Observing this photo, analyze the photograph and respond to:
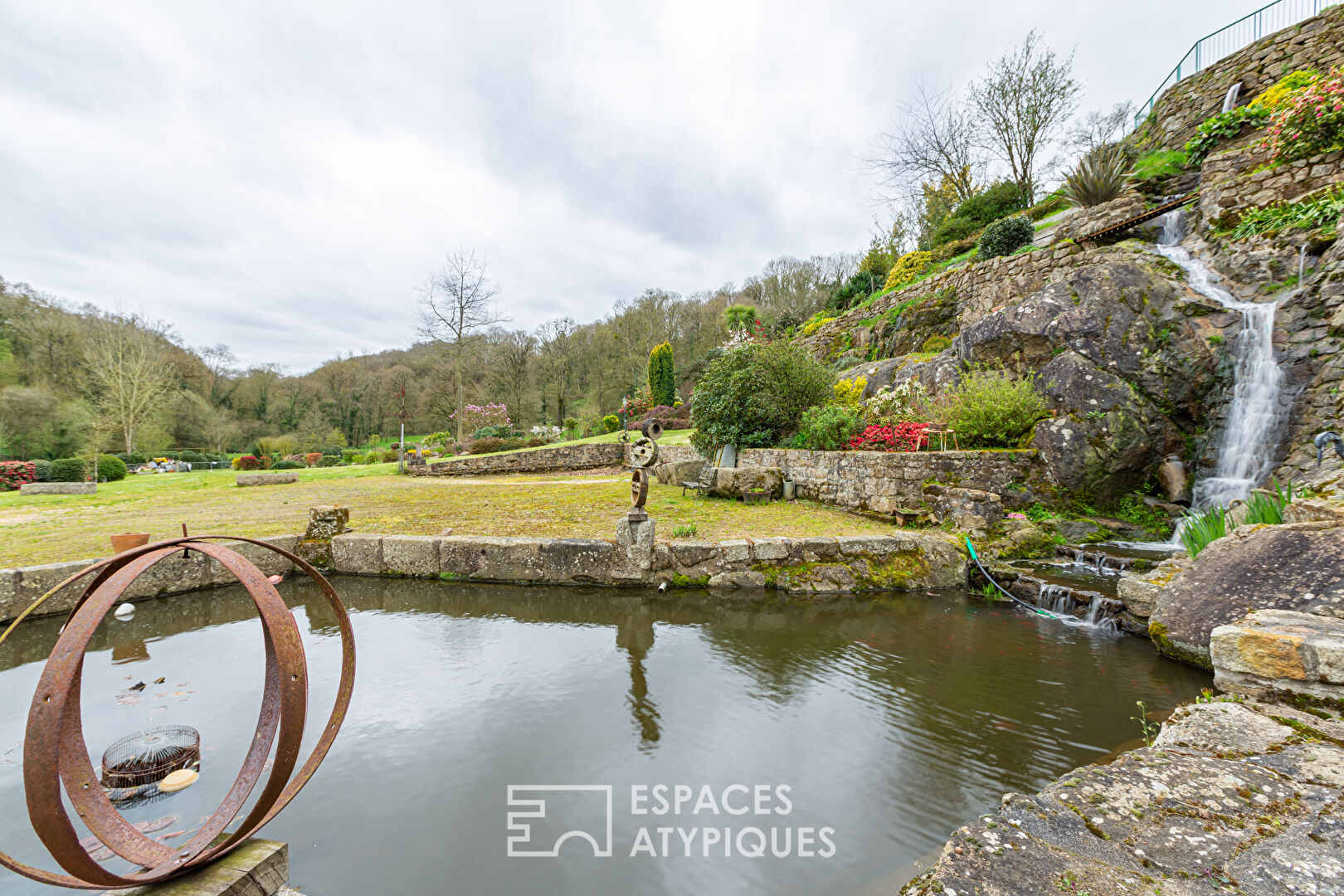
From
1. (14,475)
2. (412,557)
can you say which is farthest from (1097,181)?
(14,475)

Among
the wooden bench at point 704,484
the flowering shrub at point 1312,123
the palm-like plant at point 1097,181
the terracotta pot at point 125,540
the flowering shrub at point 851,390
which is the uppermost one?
the palm-like plant at point 1097,181

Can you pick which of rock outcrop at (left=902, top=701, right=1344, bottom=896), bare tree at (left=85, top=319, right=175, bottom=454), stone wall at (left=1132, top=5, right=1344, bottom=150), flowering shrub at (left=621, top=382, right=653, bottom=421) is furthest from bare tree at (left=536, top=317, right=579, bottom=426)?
rock outcrop at (left=902, top=701, right=1344, bottom=896)

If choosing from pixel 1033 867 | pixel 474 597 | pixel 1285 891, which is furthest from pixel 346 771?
pixel 1285 891

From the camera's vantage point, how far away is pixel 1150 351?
26.6ft

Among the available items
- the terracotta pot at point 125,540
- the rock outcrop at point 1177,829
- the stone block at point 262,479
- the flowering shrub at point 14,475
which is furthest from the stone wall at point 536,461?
the rock outcrop at point 1177,829

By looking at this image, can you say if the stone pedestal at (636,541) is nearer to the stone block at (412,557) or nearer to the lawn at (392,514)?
the lawn at (392,514)

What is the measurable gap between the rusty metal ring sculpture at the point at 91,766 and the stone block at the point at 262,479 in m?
15.9

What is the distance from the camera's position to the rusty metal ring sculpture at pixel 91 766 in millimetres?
1317

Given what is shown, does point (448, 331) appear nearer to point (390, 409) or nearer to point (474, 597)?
point (390, 409)

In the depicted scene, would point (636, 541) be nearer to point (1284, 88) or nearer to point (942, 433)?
point (942, 433)

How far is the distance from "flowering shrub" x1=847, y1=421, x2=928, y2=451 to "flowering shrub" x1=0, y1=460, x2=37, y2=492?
2077 cm

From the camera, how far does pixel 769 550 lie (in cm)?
579

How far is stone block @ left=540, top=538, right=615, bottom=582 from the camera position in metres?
5.67

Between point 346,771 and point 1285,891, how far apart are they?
3.76 meters
